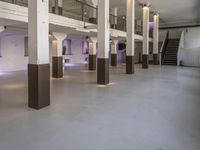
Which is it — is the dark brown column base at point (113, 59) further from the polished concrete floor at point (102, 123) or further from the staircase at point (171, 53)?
the polished concrete floor at point (102, 123)

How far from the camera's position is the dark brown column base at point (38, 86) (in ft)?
16.7

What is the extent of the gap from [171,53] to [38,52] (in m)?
18.6

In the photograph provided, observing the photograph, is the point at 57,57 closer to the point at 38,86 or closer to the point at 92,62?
the point at 92,62

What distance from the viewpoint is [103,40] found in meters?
8.69

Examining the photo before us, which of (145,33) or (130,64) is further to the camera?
(145,33)

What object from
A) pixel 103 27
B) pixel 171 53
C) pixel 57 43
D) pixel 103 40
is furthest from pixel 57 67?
pixel 171 53

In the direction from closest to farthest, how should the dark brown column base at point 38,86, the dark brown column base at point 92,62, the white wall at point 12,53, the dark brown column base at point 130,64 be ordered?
1. the dark brown column base at point 38,86
2. the dark brown column base at point 130,64
3. the white wall at point 12,53
4. the dark brown column base at point 92,62

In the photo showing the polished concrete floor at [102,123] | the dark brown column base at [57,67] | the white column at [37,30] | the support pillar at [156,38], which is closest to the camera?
the polished concrete floor at [102,123]

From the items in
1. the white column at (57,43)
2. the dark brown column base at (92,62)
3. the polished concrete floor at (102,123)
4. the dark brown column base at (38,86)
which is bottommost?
the polished concrete floor at (102,123)

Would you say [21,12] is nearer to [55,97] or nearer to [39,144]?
[55,97]

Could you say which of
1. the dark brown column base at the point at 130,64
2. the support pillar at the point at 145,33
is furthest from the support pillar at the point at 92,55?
the support pillar at the point at 145,33

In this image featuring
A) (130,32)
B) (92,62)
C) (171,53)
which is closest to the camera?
(130,32)

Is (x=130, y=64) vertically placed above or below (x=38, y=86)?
above

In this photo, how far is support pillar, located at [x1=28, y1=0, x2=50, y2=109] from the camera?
4.98 m
